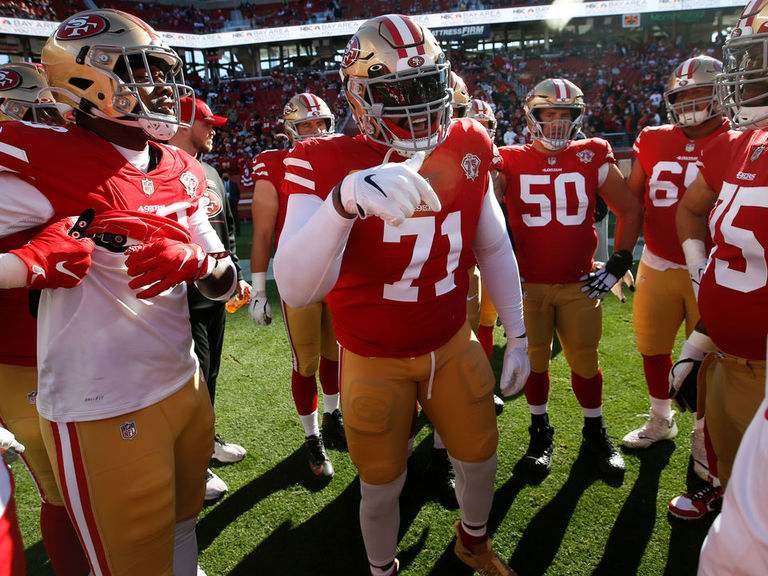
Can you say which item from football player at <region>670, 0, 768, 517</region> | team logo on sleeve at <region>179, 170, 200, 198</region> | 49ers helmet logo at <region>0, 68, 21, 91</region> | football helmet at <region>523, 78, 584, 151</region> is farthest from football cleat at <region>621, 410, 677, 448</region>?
49ers helmet logo at <region>0, 68, 21, 91</region>

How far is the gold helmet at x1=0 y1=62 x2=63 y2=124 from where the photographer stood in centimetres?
246

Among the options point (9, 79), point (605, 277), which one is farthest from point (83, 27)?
point (605, 277)

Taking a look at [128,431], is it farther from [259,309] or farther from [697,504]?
[697,504]

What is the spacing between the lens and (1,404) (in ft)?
6.11

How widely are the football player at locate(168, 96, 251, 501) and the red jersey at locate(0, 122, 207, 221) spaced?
38.6 inches

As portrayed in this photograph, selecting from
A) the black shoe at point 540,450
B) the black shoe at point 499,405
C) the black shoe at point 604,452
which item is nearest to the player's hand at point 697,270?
the black shoe at point 604,452

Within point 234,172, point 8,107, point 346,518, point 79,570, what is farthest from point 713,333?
point 234,172

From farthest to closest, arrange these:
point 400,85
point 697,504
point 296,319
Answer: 1. point 296,319
2. point 697,504
3. point 400,85

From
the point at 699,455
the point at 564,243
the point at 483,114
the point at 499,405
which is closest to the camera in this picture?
the point at 699,455

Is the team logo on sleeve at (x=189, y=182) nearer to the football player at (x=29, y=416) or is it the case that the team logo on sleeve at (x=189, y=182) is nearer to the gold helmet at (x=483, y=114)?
the football player at (x=29, y=416)

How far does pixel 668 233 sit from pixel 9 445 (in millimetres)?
3025

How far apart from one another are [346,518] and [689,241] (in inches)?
79.4

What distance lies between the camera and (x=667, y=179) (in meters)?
2.99

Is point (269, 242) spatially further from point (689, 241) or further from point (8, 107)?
point (689, 241)
